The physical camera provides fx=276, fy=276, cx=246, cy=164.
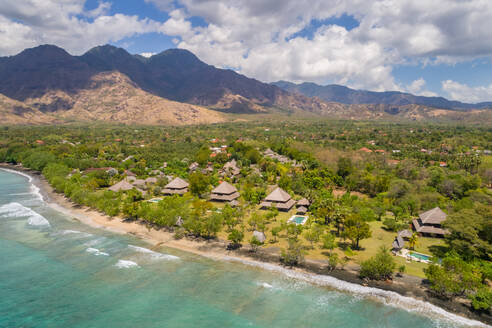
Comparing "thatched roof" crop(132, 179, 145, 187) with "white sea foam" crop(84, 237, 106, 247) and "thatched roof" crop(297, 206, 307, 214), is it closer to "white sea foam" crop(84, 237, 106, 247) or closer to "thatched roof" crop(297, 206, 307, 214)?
"white sea foam" crop(84, 237, 106, 247)

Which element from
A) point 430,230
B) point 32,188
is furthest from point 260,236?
point 32,188

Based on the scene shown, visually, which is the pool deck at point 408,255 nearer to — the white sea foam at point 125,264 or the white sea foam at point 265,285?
the white sea foam at point 265,285

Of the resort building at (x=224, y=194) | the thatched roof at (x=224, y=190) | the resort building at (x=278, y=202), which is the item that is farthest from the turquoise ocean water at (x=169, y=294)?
the thatched roof at (x=224, y=190)

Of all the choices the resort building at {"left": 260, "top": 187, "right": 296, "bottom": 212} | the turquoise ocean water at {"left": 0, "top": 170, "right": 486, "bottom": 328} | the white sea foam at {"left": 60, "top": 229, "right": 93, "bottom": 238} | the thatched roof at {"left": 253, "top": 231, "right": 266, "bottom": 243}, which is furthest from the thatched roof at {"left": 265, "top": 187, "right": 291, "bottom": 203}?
the white sea foam at {"left": 60, "top": 229, "right": 93, "bottom": 238}

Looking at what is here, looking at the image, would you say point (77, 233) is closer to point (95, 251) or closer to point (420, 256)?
point (95, 251)

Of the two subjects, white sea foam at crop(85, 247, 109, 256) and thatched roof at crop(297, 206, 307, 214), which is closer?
white sea foam at crop(85, 247, 109, 256)

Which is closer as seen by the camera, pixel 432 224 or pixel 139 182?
pixel 432 224
